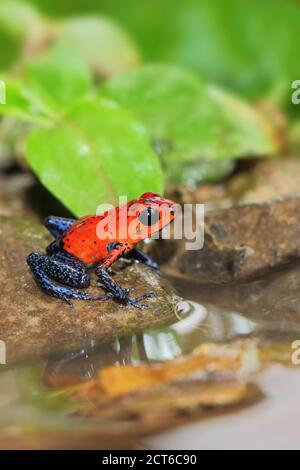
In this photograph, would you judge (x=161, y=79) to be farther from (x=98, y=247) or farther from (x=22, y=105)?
(x=98, y=247)

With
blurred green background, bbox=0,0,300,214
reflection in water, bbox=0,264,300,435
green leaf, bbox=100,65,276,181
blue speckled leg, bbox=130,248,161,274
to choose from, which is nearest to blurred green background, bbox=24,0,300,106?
blurred green background, bbox=0,0,300,214

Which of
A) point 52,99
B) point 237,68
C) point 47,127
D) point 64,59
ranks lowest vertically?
point 47,127

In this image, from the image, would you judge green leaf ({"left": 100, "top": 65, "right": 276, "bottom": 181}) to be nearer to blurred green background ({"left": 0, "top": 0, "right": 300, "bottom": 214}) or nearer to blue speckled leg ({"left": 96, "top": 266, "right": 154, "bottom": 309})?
blurred green background ({"left": 0, "top": 0, "right": 300, "bottom": 214})

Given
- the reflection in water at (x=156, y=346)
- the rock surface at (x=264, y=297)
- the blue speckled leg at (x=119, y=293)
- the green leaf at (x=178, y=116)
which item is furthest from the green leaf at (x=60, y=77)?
the reflection in water at (x=156, y=346)

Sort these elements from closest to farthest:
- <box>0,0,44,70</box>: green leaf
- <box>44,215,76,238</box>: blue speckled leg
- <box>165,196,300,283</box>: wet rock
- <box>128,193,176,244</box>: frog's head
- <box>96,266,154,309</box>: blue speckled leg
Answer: <box>96,266,154,309</box>: blue speckled leg → <box>128,193,176,244</box>: frog's head → <box>165,196,300,283</box>: wet rock → <box>44,215,76,238</box>: blue speckled leg → <box>0,0,44,70</box>: green leaf

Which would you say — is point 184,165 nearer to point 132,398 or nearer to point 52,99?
point 52,99

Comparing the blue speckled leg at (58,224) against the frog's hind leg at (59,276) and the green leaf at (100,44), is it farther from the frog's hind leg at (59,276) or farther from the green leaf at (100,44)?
the green leaf at (100,44)

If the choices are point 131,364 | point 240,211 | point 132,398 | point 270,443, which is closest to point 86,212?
point 240,211
